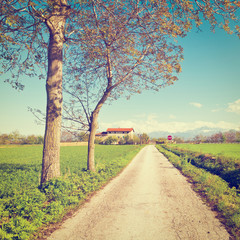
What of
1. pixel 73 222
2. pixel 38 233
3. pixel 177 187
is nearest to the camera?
pixel 38 233

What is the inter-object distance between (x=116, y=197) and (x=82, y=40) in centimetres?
700

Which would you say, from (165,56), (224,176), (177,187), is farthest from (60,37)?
(224,176)

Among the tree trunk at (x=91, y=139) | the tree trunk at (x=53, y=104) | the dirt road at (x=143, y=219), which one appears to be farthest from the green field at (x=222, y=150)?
the tree trunk at (x=53, y=104)

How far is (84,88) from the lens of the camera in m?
10.9

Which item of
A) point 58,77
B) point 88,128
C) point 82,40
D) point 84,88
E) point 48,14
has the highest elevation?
point 48,14

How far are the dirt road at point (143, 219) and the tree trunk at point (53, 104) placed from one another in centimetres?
226

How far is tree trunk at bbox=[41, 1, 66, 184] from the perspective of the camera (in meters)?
6.62

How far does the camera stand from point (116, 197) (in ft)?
21.9

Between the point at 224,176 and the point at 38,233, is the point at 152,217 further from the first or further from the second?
the point at 224,176

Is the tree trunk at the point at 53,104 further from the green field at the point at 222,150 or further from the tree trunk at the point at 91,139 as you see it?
the green field at the point at 222,150

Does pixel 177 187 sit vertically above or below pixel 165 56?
below

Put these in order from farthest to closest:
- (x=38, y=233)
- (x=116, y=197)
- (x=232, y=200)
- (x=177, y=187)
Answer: (x=177, y=187), (x=116, y=197), (x=232, y=200), (x=38, y=233)

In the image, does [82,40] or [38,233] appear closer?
[38,233]

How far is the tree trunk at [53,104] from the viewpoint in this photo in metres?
6.62
